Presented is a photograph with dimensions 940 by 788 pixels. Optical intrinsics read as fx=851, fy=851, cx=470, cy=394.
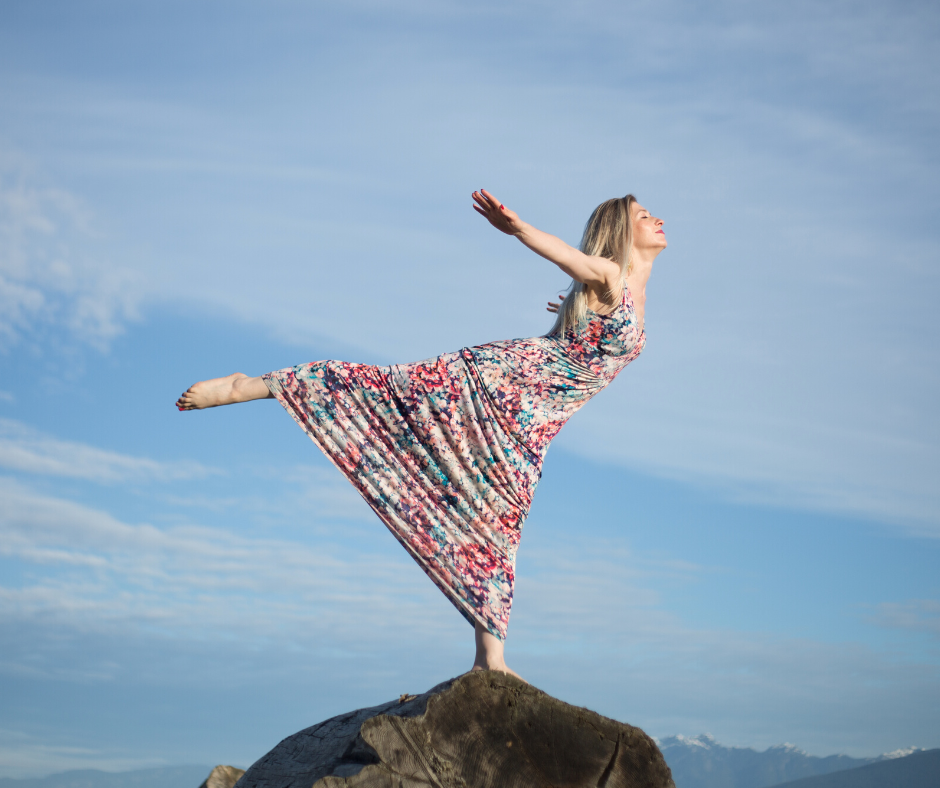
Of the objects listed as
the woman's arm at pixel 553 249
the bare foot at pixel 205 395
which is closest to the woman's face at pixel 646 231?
the woman's arm at pixel 553 249

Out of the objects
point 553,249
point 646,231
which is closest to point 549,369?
point 553,249

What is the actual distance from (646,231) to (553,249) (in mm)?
1071

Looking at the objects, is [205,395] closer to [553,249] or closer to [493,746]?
[553,249]

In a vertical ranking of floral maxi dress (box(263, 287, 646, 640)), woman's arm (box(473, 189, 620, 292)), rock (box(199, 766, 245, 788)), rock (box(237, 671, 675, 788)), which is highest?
woman's arm (box(473, 189, 620, 292))

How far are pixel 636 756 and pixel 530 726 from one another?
525mm

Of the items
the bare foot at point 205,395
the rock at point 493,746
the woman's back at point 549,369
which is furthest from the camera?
the woman's back at point 549,369

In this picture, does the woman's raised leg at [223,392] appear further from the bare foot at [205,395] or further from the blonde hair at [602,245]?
the blonde hair at [602,245]

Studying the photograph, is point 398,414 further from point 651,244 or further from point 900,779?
→ point 900,779

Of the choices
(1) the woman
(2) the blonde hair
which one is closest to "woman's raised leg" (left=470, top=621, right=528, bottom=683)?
(1) the woman

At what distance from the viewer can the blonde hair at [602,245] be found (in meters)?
5.62

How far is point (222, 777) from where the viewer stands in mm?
6195

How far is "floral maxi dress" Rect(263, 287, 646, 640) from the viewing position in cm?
538

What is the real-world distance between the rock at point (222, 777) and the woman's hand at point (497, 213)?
14.0ft

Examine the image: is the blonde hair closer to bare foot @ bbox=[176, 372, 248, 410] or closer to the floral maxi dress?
the floral maxi dress
